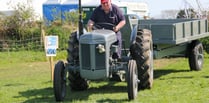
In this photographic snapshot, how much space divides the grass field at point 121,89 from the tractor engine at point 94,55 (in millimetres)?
536

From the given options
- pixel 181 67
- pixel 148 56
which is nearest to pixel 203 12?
pixel 181 67

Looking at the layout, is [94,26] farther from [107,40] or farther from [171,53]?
[171,53]

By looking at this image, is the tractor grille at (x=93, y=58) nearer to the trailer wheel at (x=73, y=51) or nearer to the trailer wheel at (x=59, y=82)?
the trailer wheel at (x=59, y=82)

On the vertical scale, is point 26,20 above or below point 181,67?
above

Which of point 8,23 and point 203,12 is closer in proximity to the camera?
point 8,23

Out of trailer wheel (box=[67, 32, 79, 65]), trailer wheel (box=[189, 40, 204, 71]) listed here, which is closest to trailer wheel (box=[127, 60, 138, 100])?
trailer wheel (box=[67, 32, 79, 65])

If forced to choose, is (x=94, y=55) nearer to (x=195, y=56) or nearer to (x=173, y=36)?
(x=173, y=36)

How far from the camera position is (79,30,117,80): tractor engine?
8477 millimetres

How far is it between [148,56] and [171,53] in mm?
3187

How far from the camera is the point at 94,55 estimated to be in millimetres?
8500

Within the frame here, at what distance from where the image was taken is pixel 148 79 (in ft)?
31.8

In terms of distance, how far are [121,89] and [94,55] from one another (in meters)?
1.90

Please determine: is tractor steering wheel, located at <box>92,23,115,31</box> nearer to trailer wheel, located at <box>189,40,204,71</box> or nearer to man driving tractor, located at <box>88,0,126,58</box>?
man driving tractor, located at <box>88,0,126,58</box>

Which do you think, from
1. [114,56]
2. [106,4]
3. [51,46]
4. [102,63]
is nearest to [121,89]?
[114,56]
